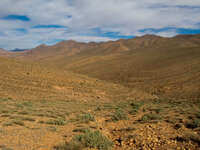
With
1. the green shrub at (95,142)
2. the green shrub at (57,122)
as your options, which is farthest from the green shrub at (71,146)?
the green shrub at (57,122)

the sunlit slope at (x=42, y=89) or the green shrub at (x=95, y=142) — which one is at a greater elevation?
the sunlit slope at (x=42, y=89)

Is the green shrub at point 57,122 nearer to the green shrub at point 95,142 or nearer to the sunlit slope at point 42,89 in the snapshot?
the green shrub at point 95,142

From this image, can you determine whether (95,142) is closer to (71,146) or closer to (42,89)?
(71,146)

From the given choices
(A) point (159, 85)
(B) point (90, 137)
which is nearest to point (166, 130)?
(B) point (90, 137)

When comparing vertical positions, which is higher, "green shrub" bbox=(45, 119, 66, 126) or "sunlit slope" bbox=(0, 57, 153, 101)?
"sunlit slope" bbox=(0, 57, 153, 101)

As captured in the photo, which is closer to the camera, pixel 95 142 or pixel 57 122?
pixel 95 142

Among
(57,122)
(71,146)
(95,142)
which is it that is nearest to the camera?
(71,146)

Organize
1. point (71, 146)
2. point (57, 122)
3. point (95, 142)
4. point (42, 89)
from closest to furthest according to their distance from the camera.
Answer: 1. point (71, 146)
2. point (95, 142)
3. point (57, 122)
4. point (42, 89)

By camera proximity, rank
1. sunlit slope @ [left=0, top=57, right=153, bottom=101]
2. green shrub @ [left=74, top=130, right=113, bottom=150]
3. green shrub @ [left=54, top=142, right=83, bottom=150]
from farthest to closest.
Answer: sunlit slope @ [left=0, top=57, right=153, bottom=101] < green shrub @ [left=74, top=130, right=113, bottom=150] < green shrub @ [left=54, top=142, right=83, bottom=150]

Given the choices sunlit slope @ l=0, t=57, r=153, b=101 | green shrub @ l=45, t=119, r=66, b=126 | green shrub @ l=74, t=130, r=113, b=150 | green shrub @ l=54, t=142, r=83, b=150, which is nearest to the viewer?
green shrub @ l=54, t=142, r=83, b=150

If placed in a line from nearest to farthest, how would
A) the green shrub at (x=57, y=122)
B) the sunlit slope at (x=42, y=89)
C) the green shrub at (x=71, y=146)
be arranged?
the green shrub at (x=71, y=146)
the green shrub at (x=57, y=122)
the sunlit slope at (x=42, y=89)

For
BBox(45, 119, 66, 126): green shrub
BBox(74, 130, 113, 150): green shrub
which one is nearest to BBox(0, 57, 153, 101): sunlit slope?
BBox(45, 119, 66, 126): green shrub

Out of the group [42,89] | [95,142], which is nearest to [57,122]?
[95,142]

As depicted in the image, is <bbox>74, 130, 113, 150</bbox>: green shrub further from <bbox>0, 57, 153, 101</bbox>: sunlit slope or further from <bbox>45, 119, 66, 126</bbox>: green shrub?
<bbox>0, 57, 153, 101</bbox>: sunlit slope
